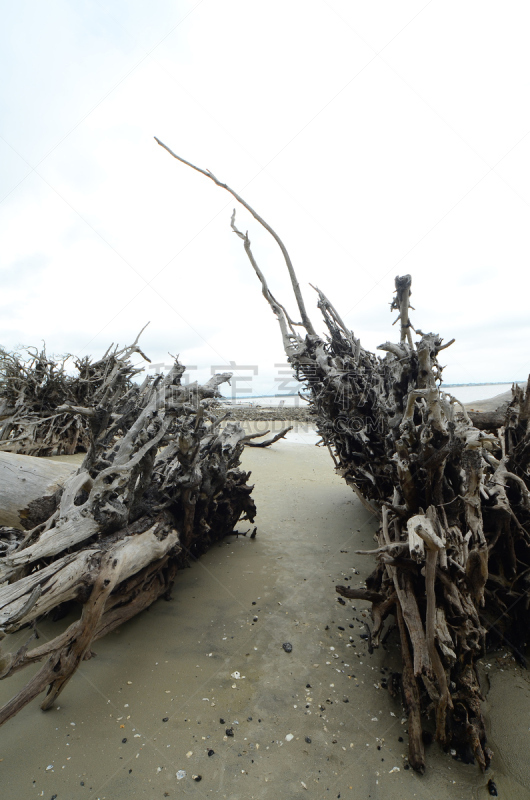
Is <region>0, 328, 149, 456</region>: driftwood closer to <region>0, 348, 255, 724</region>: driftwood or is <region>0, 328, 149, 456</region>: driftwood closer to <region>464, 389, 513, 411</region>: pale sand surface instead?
<region>0, 348, 255, 724</region>: driftwood

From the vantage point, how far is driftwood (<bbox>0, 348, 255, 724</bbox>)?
205 centimetres

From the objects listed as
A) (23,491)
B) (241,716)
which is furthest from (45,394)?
(241,716)

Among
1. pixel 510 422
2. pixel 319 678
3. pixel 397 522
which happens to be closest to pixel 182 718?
pixel 319 678

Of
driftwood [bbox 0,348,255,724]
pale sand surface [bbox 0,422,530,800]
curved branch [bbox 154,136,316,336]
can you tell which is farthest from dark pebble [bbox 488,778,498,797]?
curved branch [bbox 154,136,316,336]

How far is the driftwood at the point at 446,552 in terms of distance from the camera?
6.46ft

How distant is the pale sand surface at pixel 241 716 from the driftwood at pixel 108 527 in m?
0.25

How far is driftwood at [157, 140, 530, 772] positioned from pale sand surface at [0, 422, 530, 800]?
0.20 meters

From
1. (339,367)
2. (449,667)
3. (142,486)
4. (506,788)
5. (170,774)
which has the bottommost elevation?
(506,788)

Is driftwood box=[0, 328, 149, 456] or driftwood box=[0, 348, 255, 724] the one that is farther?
driftwood box=[0, 328, 149, 456]

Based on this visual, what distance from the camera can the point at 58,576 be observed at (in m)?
2.15

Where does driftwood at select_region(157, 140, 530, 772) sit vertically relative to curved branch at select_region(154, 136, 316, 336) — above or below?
below

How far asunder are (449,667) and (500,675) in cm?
84

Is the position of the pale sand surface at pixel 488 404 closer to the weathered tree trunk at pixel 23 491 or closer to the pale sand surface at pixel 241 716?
the pale sand surface at pixel 241 716

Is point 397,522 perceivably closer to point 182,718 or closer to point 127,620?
point 182,718
